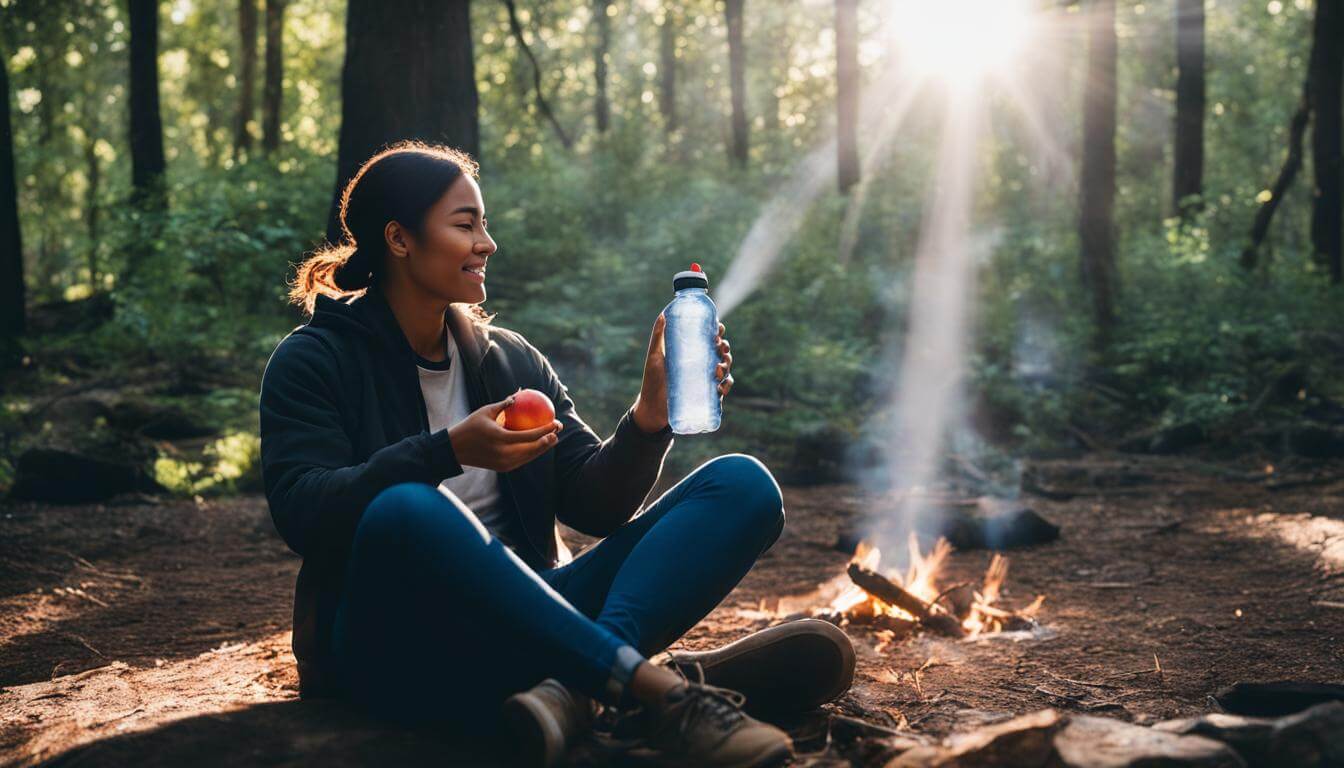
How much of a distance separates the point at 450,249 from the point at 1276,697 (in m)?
2.80

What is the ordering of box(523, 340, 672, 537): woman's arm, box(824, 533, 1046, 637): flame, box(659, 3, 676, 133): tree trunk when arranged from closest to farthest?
box(523, 340, 672, 537): woman's arm
box(824, 533, 1046, 637): flame
box(659, 3, 676, 133): tree trunk

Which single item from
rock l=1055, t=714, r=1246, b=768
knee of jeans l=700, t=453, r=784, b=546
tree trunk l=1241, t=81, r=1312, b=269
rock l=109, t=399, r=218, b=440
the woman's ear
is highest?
tree trunk l=1241, t=81, r=1312, b=269

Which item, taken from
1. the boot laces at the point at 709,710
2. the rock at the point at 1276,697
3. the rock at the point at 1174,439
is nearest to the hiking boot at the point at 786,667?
the boot laces at the point at 709,710

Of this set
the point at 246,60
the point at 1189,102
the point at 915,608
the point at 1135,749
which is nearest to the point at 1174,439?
the point at 915,608

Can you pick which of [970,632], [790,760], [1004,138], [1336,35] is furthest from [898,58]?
[790,760]

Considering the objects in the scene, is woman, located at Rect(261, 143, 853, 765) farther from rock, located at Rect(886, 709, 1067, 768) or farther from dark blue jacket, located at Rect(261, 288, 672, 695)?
rock, located at Rect(886, 709, 1067, 768)

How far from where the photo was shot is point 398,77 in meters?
6.84

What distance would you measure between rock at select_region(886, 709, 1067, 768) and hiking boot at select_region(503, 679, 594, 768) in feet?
2.48

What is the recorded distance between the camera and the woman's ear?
10.5ft

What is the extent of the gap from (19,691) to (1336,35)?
1778 centimetres

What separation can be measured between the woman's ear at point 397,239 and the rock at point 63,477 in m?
5.67

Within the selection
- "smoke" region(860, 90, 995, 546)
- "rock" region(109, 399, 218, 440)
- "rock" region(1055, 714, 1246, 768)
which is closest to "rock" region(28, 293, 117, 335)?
"rock" region(109, 399, 218, 440)

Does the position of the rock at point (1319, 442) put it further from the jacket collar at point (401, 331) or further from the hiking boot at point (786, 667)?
the jacket collar at point (401, 331)

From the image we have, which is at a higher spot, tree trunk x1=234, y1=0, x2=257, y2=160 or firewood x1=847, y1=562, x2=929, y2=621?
tree trunk x1=234, y1=0, x2=257, y2=160
